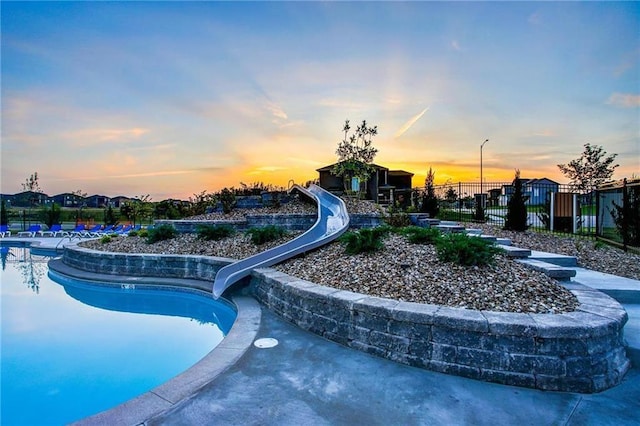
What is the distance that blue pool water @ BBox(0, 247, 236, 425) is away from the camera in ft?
9.58

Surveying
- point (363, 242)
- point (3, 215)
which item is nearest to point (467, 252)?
point (363, 242)

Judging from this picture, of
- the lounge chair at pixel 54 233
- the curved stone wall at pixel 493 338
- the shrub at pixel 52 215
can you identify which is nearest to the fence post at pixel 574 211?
the curved stone wall at pixel 493 338

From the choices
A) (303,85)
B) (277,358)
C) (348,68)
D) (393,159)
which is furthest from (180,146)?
(277,358)

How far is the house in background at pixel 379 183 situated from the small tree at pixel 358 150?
1254mm

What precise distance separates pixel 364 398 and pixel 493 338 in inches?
45.5

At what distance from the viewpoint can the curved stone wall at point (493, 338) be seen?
2443 mm

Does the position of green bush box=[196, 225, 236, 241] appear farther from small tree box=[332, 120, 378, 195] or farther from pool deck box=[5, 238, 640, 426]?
small tree box=[332, 120, 378, 195]

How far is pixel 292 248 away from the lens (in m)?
5.88

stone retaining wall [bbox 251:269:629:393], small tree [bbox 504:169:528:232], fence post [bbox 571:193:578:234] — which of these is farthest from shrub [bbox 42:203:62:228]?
fence post [bbox 571:193:578:234]

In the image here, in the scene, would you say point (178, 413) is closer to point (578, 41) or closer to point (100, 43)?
point (100, 43)

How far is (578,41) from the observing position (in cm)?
779

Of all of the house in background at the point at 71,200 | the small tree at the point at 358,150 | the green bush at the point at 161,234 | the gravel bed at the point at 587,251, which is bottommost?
the gravel bed at the point at 587,251

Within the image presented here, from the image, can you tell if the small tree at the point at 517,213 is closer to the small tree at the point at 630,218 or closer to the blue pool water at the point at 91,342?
the small tree at the point at 630,218

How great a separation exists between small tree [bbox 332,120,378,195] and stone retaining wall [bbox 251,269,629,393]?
32.8 feet
